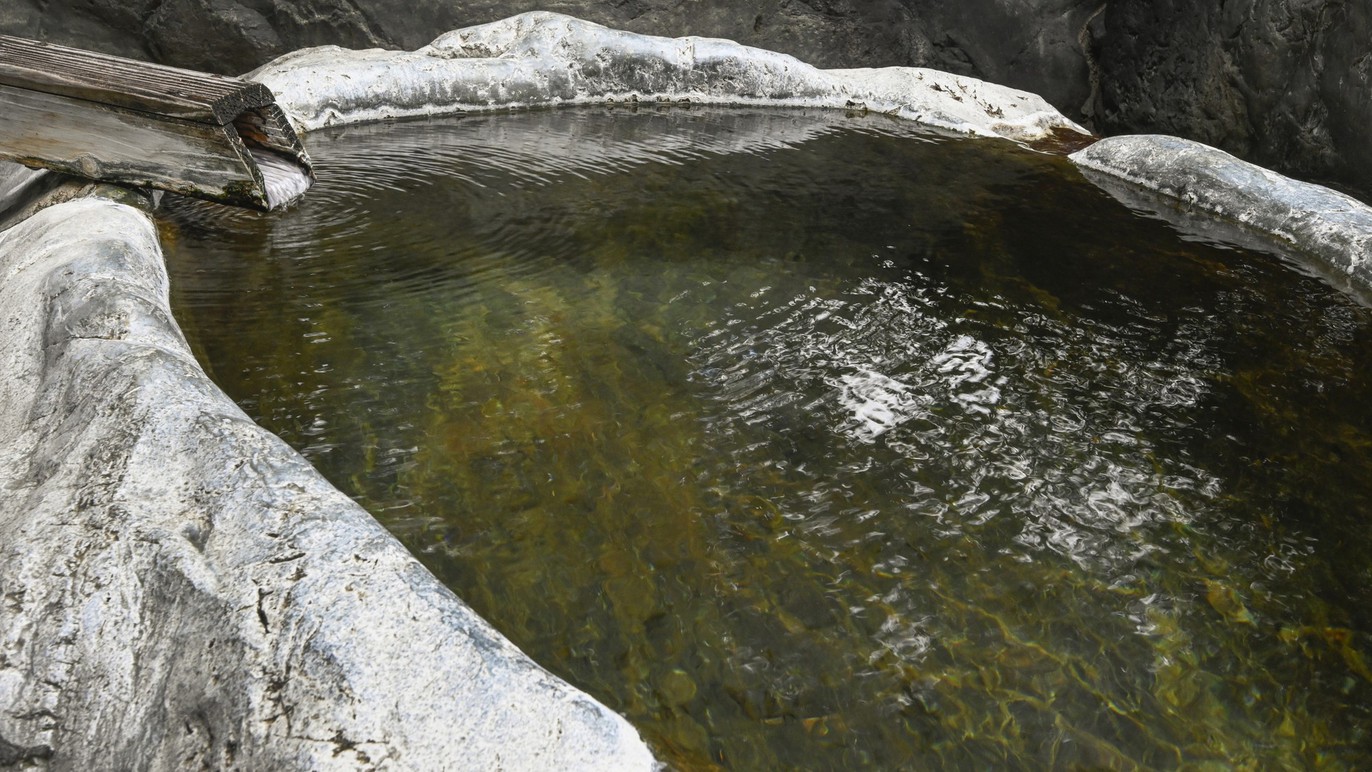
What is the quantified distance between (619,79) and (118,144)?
15.7 feet

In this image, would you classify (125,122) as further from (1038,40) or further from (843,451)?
(1038,40)

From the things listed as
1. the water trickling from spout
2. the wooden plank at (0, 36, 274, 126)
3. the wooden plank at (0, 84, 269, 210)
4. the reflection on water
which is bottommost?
the reflection on water

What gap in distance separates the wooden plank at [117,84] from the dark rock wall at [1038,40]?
4948 millimetres

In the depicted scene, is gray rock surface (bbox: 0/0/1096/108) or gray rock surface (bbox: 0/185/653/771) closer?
gray rock surface (bbox: 0/185/653/771)

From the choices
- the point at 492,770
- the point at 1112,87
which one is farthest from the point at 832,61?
the point at 492,770

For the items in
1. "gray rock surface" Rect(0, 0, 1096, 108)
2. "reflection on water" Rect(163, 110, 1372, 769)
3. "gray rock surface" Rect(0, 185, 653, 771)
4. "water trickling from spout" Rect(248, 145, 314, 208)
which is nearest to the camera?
"gray rock surface" Rect(0, 185, 653, 771)

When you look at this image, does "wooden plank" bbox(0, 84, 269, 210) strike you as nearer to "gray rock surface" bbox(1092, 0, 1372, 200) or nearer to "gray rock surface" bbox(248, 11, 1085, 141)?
"gray rock surface" bbox(248, 11, 1085, 141)

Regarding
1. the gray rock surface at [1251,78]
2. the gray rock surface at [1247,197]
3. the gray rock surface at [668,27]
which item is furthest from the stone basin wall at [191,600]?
the gray rock surface at [1251,78]

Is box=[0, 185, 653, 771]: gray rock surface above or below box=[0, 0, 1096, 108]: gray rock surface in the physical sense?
below

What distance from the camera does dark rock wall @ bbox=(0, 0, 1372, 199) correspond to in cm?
749

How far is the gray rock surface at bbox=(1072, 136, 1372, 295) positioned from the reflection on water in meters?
0.40

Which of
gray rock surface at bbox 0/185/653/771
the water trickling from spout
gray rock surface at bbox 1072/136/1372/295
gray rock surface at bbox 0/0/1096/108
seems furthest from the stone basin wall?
gray rock surface at bbox 0/0/1096/108

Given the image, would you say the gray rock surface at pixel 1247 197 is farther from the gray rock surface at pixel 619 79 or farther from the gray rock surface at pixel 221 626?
the gray rock surface at pixel 221 626

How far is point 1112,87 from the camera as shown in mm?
9562
